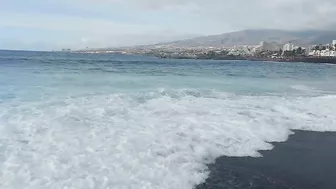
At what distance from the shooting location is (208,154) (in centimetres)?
942

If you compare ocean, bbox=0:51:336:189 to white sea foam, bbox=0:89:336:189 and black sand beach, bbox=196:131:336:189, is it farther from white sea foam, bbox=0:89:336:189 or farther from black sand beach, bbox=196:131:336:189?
black sand beach, bbox=196:131:336:189

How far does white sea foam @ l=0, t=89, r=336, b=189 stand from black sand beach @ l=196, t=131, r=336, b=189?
36 centimetres

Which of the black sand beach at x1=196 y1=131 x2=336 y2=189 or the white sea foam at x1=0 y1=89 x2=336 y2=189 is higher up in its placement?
the white sea foam at x1=0 y1=89 x2=336 y2=189

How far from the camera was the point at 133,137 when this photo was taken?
10453mm

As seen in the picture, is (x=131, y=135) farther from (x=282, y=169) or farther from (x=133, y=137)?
(x=282, y=169)

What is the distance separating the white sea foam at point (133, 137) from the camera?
24.8 ft

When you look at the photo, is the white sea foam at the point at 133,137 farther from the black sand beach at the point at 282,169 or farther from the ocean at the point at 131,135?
the black sand beach at the point at 282,169

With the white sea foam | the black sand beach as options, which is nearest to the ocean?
the white sea foam

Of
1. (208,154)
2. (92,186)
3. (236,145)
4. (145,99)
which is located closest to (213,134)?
(236,145)

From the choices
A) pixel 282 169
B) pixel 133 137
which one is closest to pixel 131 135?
pixel 133 137

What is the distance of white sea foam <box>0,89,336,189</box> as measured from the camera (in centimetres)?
756

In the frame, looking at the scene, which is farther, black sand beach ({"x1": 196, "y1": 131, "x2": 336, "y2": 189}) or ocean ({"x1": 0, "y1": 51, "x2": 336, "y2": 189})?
black sand beach ({"x1": 196, "y1": 131, "x2": 336, "y2": 189})

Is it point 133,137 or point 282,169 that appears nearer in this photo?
point 282,169

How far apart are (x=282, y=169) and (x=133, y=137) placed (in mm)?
4060
